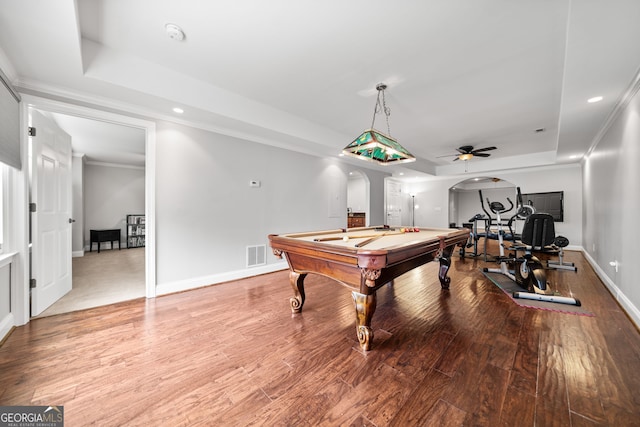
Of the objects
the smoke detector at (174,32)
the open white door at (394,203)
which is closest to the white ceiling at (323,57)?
the smoke detector at (174,32)

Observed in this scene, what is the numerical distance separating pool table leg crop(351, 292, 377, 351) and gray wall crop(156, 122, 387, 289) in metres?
2.63

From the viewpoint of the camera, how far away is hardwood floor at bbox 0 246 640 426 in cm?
134

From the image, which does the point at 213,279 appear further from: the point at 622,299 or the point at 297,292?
the point at 622,299

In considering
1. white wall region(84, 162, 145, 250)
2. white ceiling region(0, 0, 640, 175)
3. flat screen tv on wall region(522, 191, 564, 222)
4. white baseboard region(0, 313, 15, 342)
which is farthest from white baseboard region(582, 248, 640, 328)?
white wall region(84, 162, 145, 250)

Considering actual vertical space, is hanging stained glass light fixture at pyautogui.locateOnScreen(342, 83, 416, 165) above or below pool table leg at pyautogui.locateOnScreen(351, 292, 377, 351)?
above

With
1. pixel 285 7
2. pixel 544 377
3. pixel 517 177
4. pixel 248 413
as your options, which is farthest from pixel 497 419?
pixel 517 177

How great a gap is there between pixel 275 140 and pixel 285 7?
2.55 metres

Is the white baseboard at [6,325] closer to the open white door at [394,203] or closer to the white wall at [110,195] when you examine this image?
the white wall at [110,195]

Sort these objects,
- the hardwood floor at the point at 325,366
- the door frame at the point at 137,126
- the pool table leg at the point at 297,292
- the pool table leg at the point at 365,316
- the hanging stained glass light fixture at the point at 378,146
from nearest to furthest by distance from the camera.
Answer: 1. the hardwood floor at the point at 325,366
2. the pool table leg at the point at 365,316
3. the door frame at the point at 137,126
4. the pool table leg at the point at 297,292
5. the hanging stained glass light fixture at the point at 378,146

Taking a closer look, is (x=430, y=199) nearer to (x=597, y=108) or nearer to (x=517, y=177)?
(x=517, y=177)

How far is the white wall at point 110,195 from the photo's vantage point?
6.80 meters

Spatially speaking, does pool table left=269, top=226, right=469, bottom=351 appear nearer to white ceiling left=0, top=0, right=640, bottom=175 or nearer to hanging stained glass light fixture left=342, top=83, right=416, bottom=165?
hanging stained glass light fixture left=342, top=83, right=416, bottom=165

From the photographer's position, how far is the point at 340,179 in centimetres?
587

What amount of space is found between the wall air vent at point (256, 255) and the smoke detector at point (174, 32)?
2.92m
